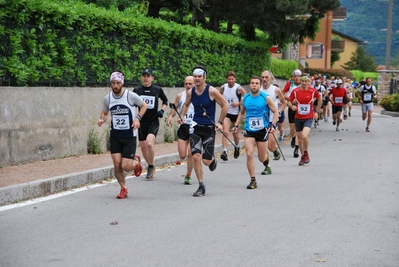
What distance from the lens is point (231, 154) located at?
19.3 metres

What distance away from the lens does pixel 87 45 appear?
16812mm

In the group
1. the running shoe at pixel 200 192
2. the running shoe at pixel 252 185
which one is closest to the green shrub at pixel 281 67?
the running shoe at pixel 252 185

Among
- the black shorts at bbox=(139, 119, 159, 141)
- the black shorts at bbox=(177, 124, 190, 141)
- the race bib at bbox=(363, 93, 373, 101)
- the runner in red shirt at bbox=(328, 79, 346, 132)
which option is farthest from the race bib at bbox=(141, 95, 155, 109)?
the race bib at bbox=(363, 93, 373, 101)

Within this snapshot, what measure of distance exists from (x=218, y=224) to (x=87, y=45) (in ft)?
28.7

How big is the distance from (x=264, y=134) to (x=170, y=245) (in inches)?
228

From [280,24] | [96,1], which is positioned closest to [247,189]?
[96,1]

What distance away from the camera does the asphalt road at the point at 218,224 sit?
7.24 meters

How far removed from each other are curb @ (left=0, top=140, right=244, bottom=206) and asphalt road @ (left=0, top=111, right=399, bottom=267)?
333 millimetres

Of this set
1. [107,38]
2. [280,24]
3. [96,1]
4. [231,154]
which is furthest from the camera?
[280,24]

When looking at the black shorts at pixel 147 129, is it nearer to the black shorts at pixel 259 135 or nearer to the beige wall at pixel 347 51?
the black shorts at pixel 259 135

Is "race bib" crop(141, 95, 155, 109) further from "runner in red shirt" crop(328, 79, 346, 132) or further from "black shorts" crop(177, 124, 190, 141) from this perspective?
"runner in red shirt" crop(328, 79, 346, 132)

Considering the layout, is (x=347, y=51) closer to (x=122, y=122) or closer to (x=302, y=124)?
(x=302, y=124)

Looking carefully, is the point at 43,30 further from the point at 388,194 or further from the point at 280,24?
the point at 280,24

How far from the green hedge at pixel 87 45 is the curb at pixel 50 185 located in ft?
7.76
